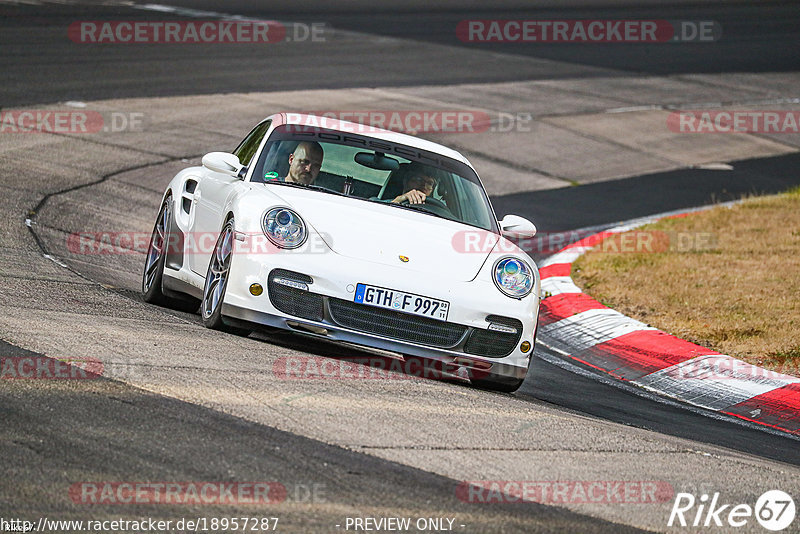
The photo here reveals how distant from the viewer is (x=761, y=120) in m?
22.0

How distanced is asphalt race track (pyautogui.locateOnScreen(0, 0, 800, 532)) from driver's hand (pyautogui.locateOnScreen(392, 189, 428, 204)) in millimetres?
1071

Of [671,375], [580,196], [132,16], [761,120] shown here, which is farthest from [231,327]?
[132,16]

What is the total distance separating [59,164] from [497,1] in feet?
71.0

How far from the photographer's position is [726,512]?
493cm

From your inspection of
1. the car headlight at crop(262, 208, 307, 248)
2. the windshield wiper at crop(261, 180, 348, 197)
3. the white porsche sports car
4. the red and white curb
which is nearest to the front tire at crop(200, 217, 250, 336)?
the white porsche sports car

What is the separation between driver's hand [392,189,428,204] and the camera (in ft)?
25.4

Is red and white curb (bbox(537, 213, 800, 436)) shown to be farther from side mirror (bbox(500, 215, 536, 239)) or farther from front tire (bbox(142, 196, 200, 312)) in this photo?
front tire (bbox(142, 196, 200, 312))
